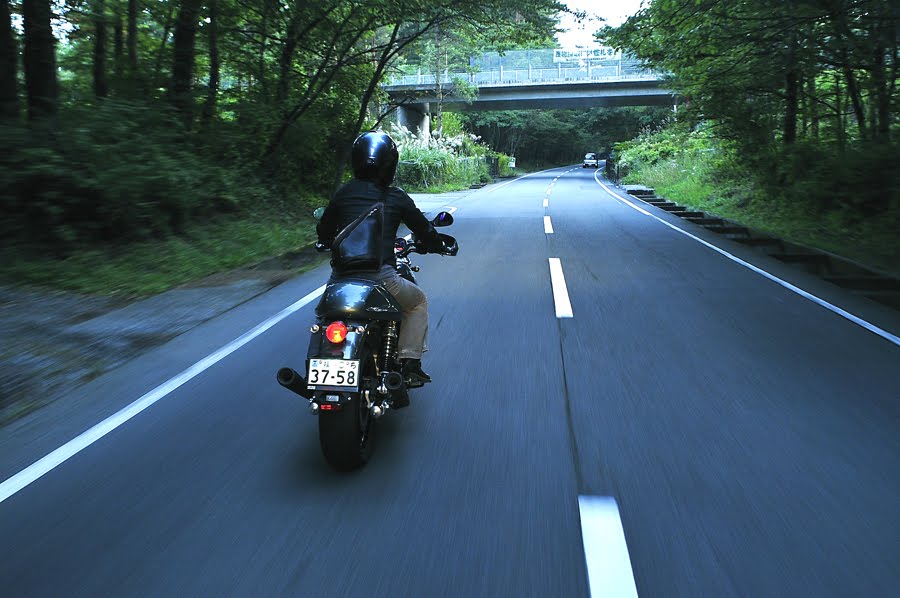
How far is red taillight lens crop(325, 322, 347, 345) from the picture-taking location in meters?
3.64

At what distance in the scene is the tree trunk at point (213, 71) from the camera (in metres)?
14.4

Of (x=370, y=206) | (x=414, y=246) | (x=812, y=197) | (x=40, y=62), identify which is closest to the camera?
(x=370, y=206)

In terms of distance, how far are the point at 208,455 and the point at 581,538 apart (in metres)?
2.26

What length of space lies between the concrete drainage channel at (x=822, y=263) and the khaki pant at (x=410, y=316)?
6843 mm

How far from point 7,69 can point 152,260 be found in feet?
11.2

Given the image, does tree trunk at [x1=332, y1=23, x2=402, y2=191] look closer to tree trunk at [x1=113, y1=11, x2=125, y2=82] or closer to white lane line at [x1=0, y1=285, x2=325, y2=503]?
tree trunk at [x1=113, y1=11, x2=125, y2=82]

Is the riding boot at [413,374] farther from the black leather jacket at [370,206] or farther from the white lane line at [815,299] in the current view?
the white lane line at [815,299]

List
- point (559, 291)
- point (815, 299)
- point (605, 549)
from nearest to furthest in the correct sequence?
point (605, 549) → point (815, 299) → point (559, 291)

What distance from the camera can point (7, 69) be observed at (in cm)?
983

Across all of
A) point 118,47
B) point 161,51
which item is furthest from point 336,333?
point 118,47

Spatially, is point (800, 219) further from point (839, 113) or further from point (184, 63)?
point (184, 63)

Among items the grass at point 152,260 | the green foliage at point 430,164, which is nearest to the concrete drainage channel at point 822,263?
the grass at point 152,260

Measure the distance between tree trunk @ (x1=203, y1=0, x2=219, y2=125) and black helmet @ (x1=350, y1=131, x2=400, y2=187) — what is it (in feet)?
37.8

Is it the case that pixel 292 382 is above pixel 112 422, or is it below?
above
